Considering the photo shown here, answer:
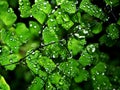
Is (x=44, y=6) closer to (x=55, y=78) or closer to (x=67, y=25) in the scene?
(x=67, y=25)

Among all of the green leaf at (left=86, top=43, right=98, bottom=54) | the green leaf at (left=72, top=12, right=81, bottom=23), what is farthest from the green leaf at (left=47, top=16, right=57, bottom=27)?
the green leaf at (left=86, top=43, right=98, bottom=54)

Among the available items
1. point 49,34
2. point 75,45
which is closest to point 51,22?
point 49,34

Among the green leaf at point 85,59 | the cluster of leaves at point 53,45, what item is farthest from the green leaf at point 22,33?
the green leaf at point 85,59

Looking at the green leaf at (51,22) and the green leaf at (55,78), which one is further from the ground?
the green leaf at (51,22)

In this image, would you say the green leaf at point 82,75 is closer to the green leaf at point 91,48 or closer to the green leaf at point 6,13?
the green leaf at point 91,48

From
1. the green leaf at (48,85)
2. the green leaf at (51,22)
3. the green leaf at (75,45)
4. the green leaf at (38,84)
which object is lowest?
the green leaf at (48,85)

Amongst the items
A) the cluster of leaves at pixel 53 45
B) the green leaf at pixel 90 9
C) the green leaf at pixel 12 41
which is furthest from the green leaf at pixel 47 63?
the green leaf at pixel 90 9

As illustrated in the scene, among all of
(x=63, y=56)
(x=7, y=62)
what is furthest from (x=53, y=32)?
(x=7, y=62)

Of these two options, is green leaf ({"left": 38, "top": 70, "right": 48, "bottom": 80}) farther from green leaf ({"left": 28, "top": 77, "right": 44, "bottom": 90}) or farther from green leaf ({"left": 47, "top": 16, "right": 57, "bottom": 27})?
green leaf ({"left": 47, "top": 16, "right": 57, "bottom": 27})

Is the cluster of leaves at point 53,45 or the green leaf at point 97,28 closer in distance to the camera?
the cluster of leaves at point 53,45
